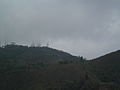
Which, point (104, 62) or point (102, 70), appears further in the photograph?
point (104, 62)

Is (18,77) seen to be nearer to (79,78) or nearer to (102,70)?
(79,78)

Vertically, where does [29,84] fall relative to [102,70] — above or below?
below

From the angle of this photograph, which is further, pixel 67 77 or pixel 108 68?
pixel 108 68

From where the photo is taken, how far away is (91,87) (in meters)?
87.4

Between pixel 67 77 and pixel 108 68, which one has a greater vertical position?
pixel 108 68

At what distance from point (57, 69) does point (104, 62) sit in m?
27.2

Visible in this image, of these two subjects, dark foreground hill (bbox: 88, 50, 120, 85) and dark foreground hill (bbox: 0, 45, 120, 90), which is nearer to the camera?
dark foreground hill (bbox: 0, 45, 120, 90)

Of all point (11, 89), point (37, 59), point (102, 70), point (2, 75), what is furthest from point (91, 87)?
point (37, 59)

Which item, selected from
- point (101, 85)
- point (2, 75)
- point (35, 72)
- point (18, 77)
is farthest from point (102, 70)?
point (2, 75)

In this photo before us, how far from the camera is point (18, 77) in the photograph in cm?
11306

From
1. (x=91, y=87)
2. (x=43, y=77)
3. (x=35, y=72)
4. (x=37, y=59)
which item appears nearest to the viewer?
(x=91, y=87)

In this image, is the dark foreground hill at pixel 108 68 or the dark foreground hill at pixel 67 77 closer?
the dark foreground hill at pixel 67 77

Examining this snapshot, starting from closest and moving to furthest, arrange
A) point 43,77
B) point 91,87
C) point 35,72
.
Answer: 1. point 91,87
2. point 43,77
3. point 35,72

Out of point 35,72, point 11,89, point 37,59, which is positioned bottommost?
point 11,89
